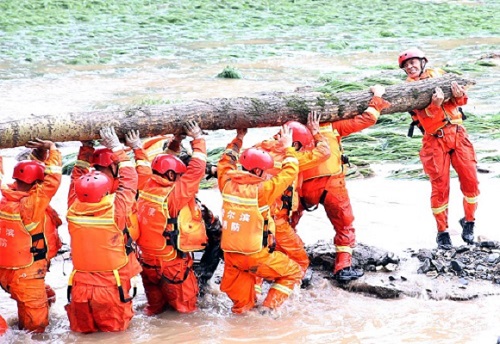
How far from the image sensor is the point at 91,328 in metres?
7.59

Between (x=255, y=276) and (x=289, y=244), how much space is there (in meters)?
0.62

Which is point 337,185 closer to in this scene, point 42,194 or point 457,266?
point 457,266

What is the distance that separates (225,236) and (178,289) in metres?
0.66

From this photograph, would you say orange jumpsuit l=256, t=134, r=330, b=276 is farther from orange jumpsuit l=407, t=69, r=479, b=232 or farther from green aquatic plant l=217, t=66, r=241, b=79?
green aquatic plant l=217, t=66, r=241, b=79

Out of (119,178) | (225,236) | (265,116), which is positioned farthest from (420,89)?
(119,178)

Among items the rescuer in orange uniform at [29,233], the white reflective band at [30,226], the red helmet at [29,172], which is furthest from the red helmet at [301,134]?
the white reflective band at [30,226]

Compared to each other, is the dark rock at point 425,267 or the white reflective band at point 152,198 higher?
the white reflective band at point 152,198

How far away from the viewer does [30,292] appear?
7637 mm

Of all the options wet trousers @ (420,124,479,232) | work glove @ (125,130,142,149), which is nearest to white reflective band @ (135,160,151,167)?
work glove @ (125,130,142,149)

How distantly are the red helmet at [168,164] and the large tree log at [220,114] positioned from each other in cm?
37

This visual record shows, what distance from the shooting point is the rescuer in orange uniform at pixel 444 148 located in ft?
30.7

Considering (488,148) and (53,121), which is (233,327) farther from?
(488,148)

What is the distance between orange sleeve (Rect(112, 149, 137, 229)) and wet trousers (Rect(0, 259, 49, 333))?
0.88m

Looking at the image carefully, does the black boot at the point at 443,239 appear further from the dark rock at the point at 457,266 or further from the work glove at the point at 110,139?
the work glove at the point at 110,139
